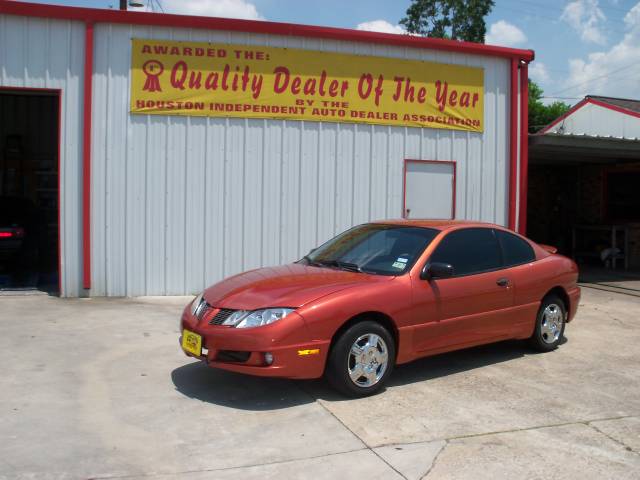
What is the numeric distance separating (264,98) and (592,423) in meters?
6.95

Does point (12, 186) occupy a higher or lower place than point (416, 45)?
lower

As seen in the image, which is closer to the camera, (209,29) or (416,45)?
(209,29)

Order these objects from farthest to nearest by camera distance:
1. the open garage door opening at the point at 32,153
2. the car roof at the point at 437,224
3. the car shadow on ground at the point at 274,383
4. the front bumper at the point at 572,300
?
1. the open garage door opening at the point at 32,153
2. the front bumper at the point at 572,300
3. the car roof at the point at 437,224
4. the car shadow on ground at the point at 274,383

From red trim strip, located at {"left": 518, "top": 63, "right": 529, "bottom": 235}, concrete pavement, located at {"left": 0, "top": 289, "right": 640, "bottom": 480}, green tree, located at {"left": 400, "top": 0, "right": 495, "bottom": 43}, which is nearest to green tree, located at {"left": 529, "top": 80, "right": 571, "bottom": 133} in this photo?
green tree, located at {"left": 400, "top": 0, "right": 495, "bottom": 43}

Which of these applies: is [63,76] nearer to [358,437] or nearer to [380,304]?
[380,304]

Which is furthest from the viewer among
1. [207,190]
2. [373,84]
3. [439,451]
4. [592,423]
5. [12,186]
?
[12,186]

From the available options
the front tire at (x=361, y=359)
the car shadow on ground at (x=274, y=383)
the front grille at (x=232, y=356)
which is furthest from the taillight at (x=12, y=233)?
the front tire at (x=361, y=359)

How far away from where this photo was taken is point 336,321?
16.2ft

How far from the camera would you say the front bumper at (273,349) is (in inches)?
187

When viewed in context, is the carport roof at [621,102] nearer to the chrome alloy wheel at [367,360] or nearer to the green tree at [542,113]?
the green tree at [542,113]

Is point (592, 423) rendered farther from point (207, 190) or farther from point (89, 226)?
point (89, 226)

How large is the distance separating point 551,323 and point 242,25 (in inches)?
247

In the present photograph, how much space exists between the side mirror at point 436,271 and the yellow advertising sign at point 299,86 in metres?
5.25

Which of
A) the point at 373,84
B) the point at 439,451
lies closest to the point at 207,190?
the point at 373,84
